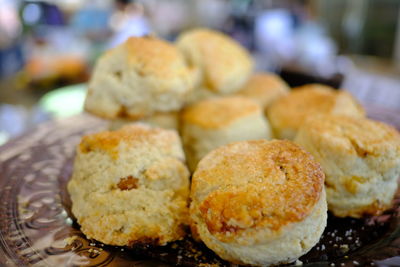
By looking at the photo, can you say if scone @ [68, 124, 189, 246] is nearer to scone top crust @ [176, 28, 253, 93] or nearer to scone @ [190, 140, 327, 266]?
scone @ [190, 140, 327, 266]

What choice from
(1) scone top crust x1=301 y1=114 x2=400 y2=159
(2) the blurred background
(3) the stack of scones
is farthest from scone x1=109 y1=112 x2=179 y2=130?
(2) the blurred background

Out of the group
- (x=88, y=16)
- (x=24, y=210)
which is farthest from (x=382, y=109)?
(x=88, y=16)

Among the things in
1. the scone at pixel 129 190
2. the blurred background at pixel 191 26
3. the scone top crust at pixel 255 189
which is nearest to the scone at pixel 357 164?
the scone top crust at pixel 255 189

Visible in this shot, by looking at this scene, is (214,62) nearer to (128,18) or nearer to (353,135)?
(353,135)

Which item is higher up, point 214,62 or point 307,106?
point 214,62

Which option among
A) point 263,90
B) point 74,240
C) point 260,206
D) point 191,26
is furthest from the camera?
point 191,26

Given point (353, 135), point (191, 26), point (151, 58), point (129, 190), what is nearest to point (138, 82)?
point (151, 58)
